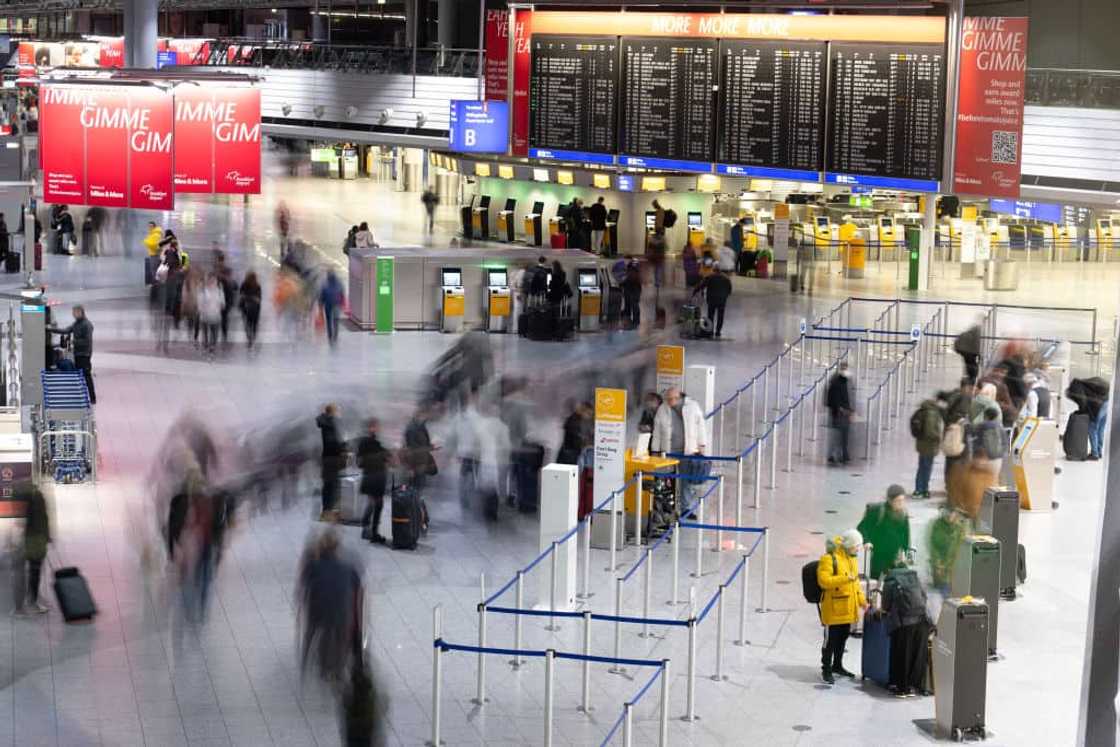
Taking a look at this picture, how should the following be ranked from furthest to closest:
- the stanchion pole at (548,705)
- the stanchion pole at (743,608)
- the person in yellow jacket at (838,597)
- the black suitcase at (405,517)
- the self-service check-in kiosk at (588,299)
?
1. the self-service check-in kiosk at (588,299)
2. the black suitcase at (405,517)
3. the stanchion pole at (743,608)
4. the person in yellow jacket at (838,597)
5. the stanchion pole at (548,705)

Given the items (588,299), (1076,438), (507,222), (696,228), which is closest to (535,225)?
(507,222)

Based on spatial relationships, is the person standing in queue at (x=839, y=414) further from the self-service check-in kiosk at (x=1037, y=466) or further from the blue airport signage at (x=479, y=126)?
the blue airport signage at (x=479, y=126)

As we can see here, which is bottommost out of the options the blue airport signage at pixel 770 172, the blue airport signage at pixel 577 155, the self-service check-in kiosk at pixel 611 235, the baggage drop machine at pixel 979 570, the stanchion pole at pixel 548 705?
the stanchion pole at pixel 548 705

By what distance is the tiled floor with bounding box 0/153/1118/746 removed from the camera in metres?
10.5

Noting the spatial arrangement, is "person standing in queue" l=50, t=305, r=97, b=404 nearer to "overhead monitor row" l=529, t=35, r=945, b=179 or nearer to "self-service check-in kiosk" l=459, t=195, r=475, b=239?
"overhead monitor row" l=529, t=35, r=945, b=179

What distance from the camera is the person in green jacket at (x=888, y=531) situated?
12844 mm

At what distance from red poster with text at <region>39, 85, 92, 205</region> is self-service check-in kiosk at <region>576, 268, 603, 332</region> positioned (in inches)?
440

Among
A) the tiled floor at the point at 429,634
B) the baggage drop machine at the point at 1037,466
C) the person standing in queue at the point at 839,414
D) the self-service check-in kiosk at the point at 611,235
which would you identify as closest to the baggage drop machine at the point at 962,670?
the tiled floor at the point at 429,634

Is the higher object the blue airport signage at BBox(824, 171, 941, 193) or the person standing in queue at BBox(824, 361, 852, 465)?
the blue airport signage at BBox(824, 171, 941, 193)

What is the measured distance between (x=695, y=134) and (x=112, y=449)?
31.2 ft

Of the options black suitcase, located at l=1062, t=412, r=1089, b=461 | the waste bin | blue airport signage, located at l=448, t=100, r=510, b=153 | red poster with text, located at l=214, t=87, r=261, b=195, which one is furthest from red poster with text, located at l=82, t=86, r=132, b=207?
the waste bin

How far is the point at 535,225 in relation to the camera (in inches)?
1547

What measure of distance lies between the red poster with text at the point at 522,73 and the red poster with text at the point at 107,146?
7648 mm

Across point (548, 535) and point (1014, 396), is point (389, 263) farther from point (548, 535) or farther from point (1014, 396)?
point (548, 535)
